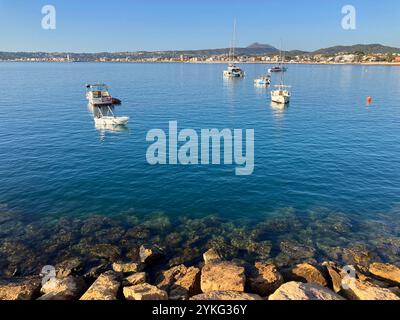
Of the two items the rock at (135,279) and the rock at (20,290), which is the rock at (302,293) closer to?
the rock at (135,279)

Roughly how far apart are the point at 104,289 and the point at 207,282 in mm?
5717

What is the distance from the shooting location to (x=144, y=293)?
15.6 m

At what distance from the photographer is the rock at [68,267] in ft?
63.4

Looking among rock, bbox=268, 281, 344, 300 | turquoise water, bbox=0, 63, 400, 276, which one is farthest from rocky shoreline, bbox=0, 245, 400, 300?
turquoise water, bbox=0, 63, 400, 276

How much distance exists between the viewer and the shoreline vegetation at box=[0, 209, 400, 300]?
53.8 ft

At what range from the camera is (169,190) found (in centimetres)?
3144

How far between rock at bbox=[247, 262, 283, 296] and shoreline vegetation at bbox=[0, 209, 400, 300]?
5 centimetres

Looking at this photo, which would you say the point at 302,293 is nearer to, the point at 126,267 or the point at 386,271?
the point at 386,271

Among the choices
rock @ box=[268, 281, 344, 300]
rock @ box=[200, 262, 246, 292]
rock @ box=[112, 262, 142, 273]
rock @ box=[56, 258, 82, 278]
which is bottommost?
rock @ box=[56, 258, 82, 278]

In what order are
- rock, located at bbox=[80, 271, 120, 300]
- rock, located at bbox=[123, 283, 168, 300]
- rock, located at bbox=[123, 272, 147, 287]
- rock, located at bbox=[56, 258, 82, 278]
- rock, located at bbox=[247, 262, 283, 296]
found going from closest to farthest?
rock, located at bbox=[123, 283, 168, 300]
rock, located at bbox=[80, 271, 120, 300]
rock, located at bbox=[247, 262, 283, 296]
rock, located at bbox=[123, 272, 147, 287]
rock, located at bbox=[56, 258, 82, 278]

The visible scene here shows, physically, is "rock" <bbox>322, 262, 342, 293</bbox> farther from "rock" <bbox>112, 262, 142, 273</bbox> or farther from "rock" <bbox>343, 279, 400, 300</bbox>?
"rock" <bbox>112, 262, 142, 273</bbox>

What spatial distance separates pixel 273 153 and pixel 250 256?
79.1ft
